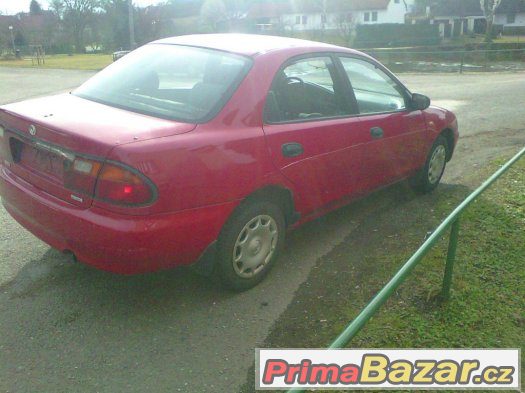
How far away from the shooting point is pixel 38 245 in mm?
4250

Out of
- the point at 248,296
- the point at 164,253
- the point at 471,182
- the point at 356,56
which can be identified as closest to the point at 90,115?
the point at 164,253

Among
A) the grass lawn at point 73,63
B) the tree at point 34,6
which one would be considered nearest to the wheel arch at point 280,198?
the grass lawn at point 73,63

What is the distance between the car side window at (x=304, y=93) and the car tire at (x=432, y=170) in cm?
168

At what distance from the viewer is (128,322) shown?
3.27 m

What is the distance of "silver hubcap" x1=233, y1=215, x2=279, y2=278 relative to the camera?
353cm

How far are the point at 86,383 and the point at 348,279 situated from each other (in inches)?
75.9

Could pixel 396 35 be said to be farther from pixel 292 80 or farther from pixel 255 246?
pixel 255 246

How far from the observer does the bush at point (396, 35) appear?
166 ft

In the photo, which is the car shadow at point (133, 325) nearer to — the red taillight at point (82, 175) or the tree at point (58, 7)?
the red taillight at point (82, 175)

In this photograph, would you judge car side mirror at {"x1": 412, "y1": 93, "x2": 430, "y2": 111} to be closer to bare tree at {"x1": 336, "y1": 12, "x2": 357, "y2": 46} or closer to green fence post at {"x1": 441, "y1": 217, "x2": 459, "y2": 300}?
green fence post at {"x1": 441, "y1": 217, "x2": 459, "y2": 300}

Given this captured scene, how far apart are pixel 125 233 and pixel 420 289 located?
6.56ft

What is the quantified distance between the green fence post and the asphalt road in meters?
1.00

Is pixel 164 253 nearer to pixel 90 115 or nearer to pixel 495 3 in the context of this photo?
pixel 90 115

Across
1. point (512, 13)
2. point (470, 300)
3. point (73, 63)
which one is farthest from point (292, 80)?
point (512, 13)
